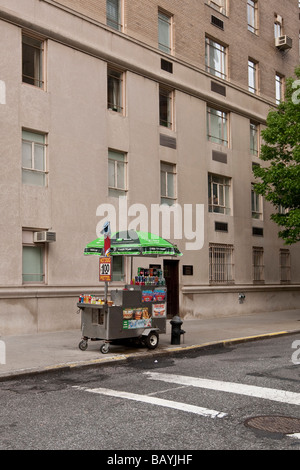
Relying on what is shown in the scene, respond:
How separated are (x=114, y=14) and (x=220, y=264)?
11.1 metres

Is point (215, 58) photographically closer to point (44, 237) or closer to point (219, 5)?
point (219, 5)

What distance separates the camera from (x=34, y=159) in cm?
1653

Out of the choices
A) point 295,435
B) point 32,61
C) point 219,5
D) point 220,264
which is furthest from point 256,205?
point 295,435

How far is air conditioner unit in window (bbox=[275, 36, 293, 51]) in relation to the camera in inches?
1099

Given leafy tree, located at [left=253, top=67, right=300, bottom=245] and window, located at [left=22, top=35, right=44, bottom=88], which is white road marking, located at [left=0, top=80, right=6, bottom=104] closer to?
window, located at [left=22, top=35, right=44, bottom=88]

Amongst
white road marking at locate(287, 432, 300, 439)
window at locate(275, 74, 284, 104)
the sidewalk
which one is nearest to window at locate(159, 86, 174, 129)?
the sidewalk

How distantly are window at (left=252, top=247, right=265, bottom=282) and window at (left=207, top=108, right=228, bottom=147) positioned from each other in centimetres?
540

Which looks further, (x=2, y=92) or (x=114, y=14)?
(x=114, y=14)

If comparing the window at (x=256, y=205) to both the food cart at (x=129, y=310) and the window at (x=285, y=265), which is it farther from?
the food cart at (x=129, y=310)

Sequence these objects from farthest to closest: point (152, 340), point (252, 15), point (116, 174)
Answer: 1. point (252, 15)
2. point (116, 174)
3. point (152, 340)

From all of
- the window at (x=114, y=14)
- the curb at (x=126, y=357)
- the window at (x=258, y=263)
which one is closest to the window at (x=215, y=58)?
the window at (x=114, y=14)

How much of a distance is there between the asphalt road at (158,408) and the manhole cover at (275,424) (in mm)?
11

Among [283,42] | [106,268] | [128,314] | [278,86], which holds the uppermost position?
[283,42]

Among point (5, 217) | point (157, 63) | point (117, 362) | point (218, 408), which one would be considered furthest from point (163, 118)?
point (218, 408)
